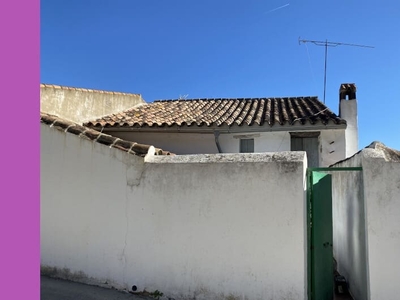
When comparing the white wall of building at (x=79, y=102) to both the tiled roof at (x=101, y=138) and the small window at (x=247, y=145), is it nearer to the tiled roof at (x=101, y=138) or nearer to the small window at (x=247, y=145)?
the tiled roof at (x=101, y=138)

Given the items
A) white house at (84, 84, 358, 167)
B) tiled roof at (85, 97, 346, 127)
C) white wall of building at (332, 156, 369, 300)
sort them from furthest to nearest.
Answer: tiled roof at (85, 97, 346, 127) → white house at (84, 84, 358, 167) → white wall of building at (332, 156, 369, 300)

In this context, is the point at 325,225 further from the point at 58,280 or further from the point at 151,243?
the point at 58,280

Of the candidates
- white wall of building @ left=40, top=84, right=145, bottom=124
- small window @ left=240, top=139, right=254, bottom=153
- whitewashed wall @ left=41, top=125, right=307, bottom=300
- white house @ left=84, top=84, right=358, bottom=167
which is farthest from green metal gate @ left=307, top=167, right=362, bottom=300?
white wall of building @ left=40, top=84, right=145, bottom=124

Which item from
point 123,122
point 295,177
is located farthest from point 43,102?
point 295,177

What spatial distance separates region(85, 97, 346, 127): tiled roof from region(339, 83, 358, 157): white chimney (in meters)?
0.70

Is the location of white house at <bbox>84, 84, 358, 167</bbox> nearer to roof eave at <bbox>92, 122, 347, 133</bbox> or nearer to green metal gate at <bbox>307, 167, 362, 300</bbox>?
roof eave at <bbox>92, 122, 347, 133</bbox>

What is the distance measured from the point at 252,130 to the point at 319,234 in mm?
4684

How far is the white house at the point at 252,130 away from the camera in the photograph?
9969 mm

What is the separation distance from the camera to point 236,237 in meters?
5.47

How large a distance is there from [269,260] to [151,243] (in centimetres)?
205

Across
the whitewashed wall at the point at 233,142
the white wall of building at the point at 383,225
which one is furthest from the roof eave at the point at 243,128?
the white wall of building at the point at 383,225

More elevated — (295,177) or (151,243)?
(295,177)

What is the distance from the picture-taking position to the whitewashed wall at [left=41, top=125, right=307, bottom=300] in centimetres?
529

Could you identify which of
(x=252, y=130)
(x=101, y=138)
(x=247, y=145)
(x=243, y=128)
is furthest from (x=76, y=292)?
(x=247, y=145)
